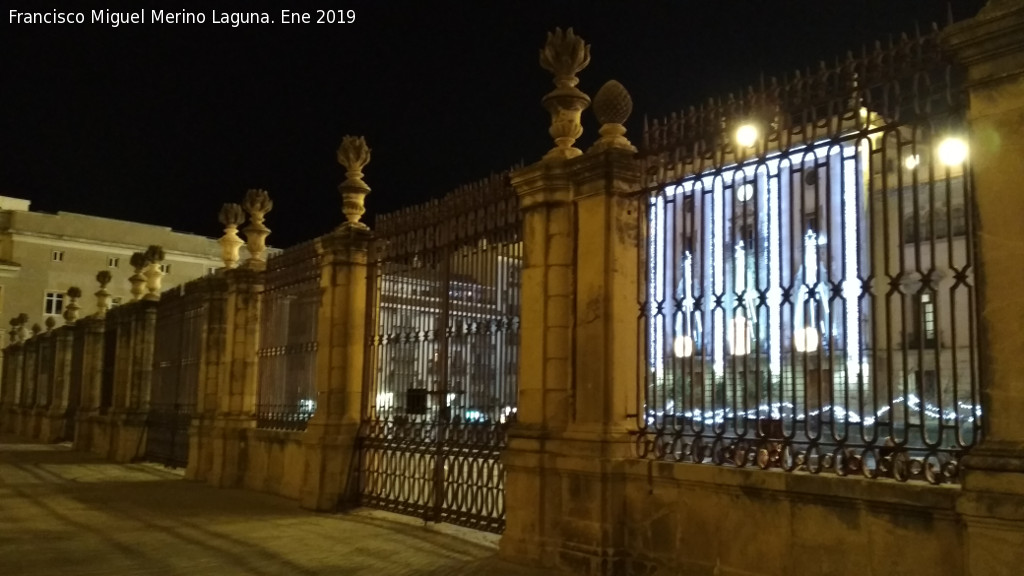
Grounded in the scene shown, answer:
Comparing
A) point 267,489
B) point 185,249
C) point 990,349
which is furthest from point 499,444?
point 185,249

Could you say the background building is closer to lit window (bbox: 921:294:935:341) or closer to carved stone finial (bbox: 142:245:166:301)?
carved stone finial (bbox: 142:245:166:301)

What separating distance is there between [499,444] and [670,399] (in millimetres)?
2263

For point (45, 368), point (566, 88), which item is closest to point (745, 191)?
point (566, 88)

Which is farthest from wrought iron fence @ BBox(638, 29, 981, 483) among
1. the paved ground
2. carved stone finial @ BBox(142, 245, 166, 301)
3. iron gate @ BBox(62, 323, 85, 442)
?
iron gate @ BBox(62, 323, 85, 442)

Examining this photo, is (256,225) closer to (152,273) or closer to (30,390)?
(152,273)

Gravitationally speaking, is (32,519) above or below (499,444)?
below

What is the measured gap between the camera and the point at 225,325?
14.9 m

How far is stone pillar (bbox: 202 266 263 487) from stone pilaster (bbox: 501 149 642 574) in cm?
759

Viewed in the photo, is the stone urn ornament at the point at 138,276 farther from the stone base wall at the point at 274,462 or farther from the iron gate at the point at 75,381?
the stone base wall at the point at 274,462

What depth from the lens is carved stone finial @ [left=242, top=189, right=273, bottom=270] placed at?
47.6ft

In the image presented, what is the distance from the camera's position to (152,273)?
20.9m

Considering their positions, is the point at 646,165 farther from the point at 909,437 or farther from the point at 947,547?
the point at 947,547

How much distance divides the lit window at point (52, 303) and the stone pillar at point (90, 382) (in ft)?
109

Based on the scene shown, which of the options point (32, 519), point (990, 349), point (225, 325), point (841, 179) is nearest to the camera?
point (990, 349)
